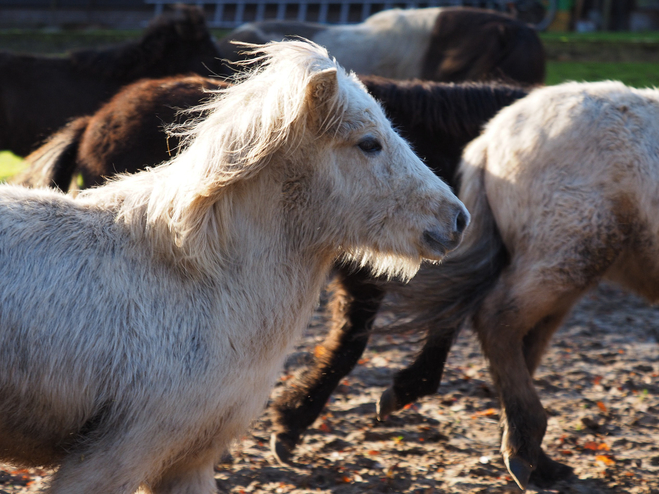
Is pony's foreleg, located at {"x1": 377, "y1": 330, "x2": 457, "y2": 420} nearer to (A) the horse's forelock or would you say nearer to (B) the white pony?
(B) the white pony

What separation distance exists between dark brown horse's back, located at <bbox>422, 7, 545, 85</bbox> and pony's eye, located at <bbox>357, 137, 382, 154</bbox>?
613 centimetres

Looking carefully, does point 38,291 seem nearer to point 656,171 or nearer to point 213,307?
point 213,307

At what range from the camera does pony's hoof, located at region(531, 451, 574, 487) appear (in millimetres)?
3436

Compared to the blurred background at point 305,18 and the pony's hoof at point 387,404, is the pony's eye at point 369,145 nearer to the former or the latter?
the pony's hoof at point 387,404

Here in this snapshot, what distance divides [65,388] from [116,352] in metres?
0.17

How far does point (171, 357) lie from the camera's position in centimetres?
206

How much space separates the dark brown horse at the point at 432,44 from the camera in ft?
27.3

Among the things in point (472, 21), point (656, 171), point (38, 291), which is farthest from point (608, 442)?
point (472, 21)

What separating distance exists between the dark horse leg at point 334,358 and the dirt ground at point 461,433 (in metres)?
0.16

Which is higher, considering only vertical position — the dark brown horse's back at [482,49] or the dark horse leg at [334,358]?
the dark brown horse's back at [482,49]

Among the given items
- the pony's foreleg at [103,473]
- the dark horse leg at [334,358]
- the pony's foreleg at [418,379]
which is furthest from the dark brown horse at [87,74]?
the pony's foreleg at [103,473]

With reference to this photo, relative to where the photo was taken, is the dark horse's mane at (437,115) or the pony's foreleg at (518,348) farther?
the dark horse's mane at (437,115)

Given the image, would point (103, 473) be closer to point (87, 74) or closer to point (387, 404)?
point (387, 404)

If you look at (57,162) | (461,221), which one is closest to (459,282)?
(461,221)
